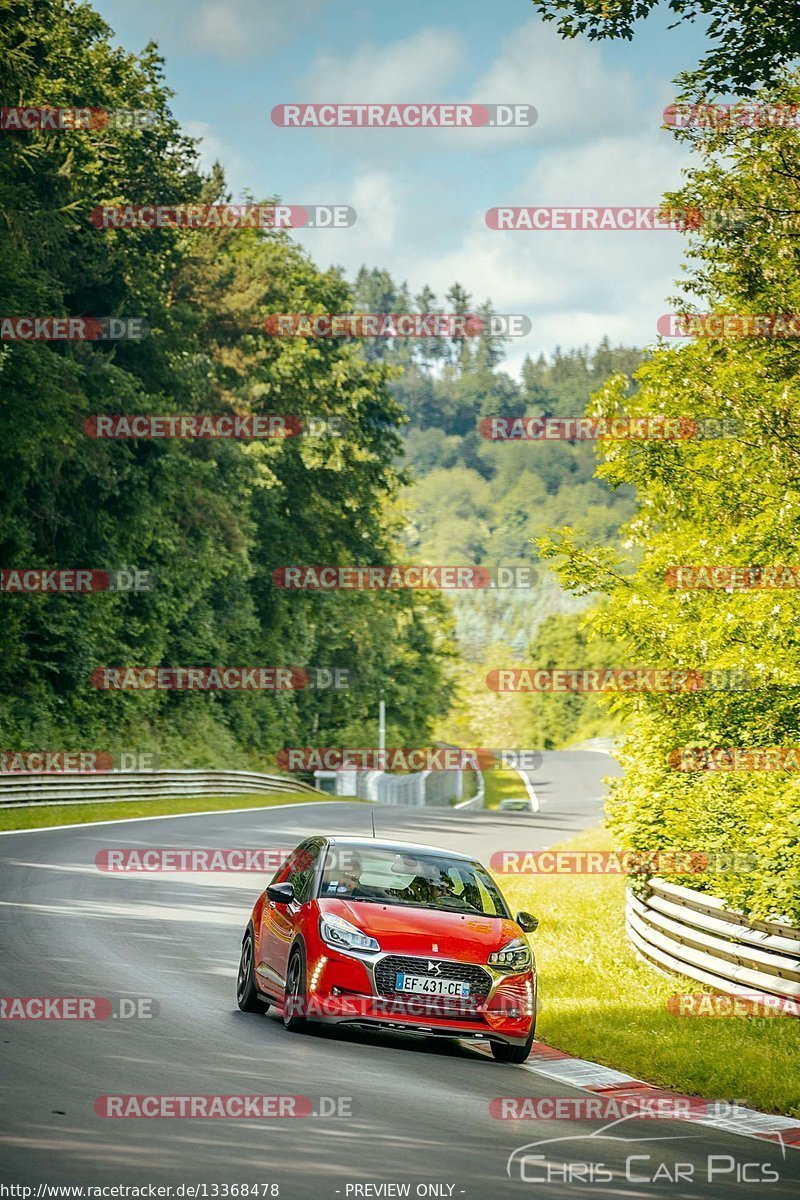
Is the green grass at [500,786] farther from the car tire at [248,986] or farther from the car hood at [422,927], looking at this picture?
the car hood at [422,927]

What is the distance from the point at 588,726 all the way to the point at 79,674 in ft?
401

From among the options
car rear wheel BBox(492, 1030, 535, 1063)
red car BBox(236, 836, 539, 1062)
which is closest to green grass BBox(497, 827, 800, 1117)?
car rear wheel BBox(492, 1030, 535, 1063)

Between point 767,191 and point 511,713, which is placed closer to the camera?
point 767,191

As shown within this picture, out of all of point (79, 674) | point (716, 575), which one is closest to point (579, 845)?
point (79, 674)

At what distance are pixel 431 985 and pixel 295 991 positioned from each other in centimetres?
106

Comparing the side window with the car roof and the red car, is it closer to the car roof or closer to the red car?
the red car

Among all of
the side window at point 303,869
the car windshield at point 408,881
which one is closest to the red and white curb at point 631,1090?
the car windshield at point 408,881

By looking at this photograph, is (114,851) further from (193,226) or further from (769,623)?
(193,226)

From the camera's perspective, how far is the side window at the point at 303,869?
1216 centimetres

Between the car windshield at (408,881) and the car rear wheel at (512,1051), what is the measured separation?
3.39ft

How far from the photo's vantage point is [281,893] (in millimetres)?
12125

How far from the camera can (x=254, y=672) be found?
6769cm

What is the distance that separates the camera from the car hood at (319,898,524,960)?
1109cm

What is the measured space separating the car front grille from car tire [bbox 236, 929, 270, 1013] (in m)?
1.82
